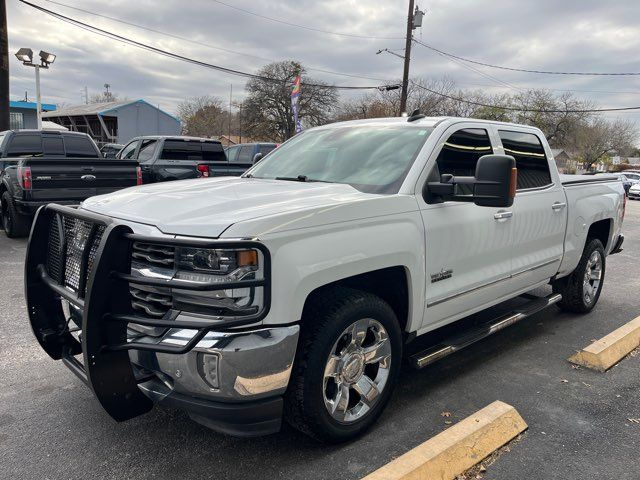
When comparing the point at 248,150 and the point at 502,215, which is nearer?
the point at 502,215

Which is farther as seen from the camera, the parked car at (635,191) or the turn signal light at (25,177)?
the parked car at (635,191)

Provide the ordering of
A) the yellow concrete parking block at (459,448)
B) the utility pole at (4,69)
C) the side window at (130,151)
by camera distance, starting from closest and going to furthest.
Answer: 1. the yellow concrete parking block at (459,448)
2. the side window at (130,151)
3. the utility pole at (4,69)

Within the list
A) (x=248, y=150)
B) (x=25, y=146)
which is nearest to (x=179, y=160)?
(x=25, y=146)

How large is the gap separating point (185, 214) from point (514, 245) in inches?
104

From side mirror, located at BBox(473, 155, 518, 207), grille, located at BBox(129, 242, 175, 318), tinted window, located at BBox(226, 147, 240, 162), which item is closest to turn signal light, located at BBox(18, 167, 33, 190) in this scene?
grille, located at BBox(129, 242, 175, 318)

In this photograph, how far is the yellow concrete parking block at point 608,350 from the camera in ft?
13.5

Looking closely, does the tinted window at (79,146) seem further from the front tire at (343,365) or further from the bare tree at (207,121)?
the bare tree at (207,121)

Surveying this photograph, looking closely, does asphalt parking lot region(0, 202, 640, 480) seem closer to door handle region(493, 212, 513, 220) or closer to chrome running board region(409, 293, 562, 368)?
chrome running board region(409, 293, 562, 368)

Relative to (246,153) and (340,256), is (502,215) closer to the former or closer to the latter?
(340,256)

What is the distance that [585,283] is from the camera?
5.41 meters

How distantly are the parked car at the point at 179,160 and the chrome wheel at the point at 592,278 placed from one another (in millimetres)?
7687

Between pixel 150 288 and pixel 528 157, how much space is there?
3.46 m

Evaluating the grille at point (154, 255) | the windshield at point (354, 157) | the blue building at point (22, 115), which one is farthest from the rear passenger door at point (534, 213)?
the blue building at point (22, 115)

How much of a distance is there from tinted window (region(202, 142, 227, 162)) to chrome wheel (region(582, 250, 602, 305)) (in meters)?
9.35
